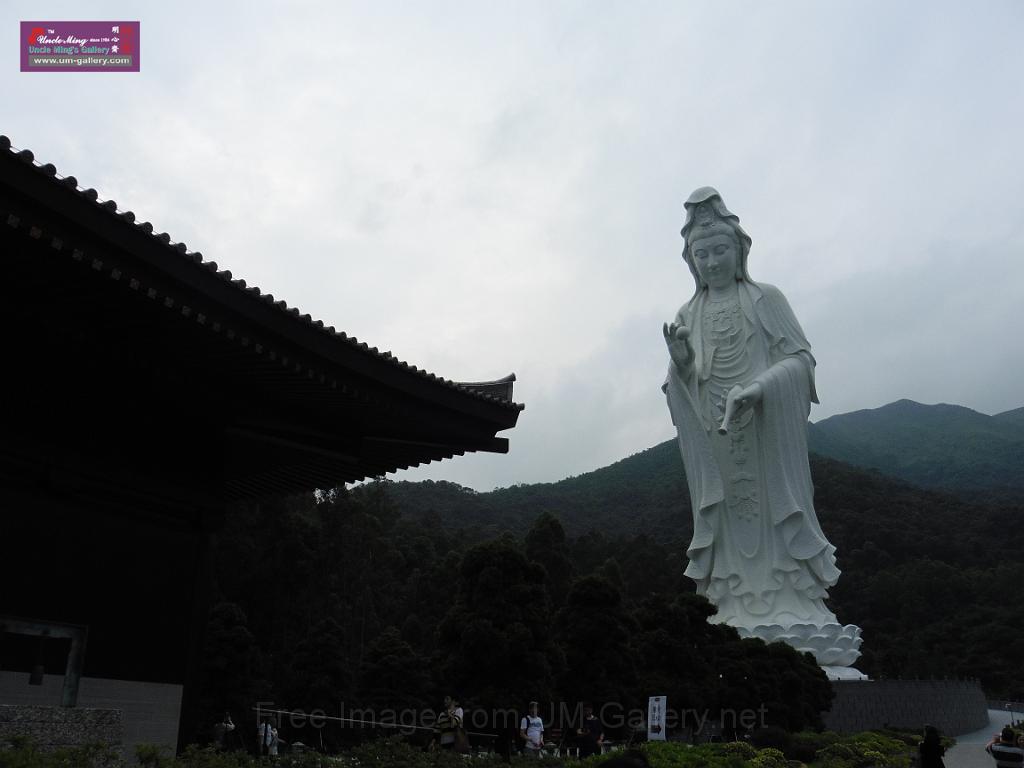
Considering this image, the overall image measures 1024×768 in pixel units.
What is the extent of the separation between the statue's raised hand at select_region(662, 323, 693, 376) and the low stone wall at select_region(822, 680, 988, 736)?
748 centimetres

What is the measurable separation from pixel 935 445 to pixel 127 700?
340 feet

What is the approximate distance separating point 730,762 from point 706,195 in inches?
607

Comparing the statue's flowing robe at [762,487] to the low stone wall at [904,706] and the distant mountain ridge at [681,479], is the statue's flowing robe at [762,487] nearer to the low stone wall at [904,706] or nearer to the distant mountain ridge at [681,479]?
the low stone wall at [904,706]

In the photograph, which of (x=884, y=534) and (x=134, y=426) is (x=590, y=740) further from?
(x=884, y=534)

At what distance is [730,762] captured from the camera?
9273 mm

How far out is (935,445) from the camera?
98.5 m

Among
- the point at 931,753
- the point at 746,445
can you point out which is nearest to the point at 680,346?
the point at 746,445

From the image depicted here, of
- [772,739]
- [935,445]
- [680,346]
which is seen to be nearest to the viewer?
[772,739]

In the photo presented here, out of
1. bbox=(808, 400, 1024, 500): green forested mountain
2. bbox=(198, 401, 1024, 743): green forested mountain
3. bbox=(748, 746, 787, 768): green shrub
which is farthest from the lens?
bbox=(808, 400, 1024, 500): green forested mountain

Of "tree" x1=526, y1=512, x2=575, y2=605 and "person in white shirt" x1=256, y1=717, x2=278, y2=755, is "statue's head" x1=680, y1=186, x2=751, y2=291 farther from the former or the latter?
"person in white shirt" x1=256, y1=717, x2=278, y2=755

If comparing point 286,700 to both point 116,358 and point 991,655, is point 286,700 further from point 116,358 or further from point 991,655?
point 991,655

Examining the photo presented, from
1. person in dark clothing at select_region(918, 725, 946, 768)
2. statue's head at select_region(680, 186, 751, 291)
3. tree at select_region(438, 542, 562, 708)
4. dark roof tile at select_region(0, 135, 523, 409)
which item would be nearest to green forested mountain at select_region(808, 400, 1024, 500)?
statue's head at select_region(680, 186, 751, 291)

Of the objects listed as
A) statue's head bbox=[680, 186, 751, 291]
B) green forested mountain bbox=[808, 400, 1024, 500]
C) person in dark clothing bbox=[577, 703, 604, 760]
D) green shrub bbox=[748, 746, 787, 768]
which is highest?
green forested mountain bbox=[808, 400, 1024, 500]

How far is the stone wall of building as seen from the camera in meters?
5.81
